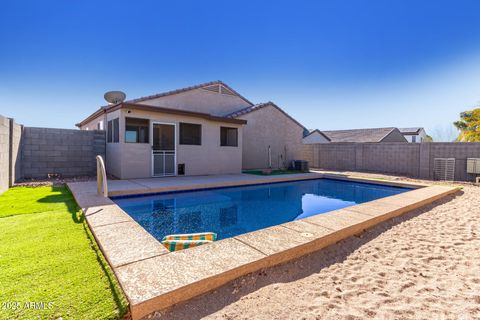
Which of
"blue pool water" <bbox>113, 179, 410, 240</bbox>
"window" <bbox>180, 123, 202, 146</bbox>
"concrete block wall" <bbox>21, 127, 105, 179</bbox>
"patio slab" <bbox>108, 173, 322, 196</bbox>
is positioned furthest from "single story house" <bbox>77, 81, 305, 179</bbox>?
"blue pool water" <bbox>113, 179, 410, 240</bbox>

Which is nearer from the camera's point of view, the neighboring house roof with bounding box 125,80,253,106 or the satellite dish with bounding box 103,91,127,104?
the satellite dish with bounding box 103,91,127,104

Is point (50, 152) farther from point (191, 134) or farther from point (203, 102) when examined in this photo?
point (203, 102)

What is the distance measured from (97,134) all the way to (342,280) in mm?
12022

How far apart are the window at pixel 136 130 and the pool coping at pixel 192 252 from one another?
194 inches

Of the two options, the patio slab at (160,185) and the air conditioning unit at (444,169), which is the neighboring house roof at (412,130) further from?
the patio slab at (160,185)

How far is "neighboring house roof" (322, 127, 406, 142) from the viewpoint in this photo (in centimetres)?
2881

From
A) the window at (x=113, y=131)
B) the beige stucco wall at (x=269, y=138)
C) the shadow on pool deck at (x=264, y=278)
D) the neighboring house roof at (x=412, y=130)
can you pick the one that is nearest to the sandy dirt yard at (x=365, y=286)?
the shadow on pool deck at (x=264, y=278)

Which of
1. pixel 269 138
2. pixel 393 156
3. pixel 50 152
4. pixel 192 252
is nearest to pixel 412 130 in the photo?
pixel 393 156

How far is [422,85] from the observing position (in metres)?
16.7

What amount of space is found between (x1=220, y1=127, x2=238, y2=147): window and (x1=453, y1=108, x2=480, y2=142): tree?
27.3 meters

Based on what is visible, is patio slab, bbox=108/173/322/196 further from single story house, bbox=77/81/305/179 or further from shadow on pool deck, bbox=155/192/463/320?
shadow on pool deck, bbox=155/192/463/320

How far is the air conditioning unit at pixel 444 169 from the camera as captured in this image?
1227 cm

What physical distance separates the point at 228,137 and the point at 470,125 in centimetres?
2868

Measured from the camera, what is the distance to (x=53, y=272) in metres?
2.59
